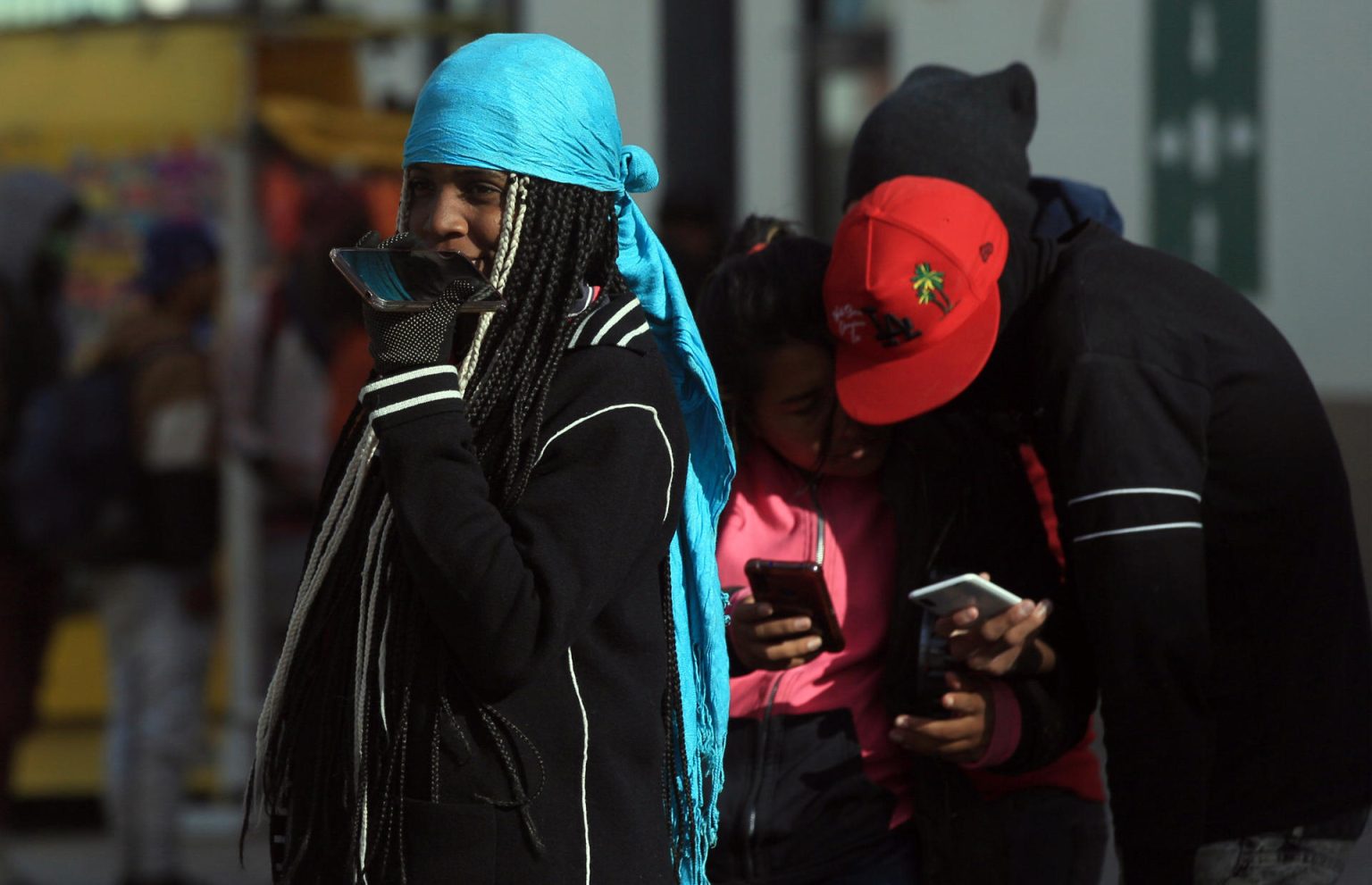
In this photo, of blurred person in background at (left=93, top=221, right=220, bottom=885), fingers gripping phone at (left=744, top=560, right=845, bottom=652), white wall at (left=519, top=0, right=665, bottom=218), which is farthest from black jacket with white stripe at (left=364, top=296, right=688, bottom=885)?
white wall at (left=519, top=0, right=665, bottom=218)

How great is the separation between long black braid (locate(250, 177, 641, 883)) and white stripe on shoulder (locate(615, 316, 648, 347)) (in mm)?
64

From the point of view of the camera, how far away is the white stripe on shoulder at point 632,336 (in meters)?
2.05

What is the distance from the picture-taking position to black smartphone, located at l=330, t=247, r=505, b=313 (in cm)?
193

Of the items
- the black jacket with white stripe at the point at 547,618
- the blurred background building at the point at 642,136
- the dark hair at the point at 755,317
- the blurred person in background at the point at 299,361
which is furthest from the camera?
the blurred background building at the point at 642,136

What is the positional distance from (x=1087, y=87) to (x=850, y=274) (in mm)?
5475

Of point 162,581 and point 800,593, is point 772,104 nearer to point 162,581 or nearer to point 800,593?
point 162,581

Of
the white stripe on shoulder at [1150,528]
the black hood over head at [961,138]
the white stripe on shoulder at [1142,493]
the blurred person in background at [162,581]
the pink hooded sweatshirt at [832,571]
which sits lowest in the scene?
the blurred person in background at [162,581]

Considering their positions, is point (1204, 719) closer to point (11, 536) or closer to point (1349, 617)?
point (1349, 617)

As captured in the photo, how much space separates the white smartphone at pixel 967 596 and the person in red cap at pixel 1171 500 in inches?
4.7

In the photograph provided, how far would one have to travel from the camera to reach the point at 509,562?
6.12ft

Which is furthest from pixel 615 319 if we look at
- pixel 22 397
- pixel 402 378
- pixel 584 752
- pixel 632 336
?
pixel 22 397

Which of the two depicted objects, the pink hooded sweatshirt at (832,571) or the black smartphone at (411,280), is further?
the pink hooded sweatshirt at (832,571)

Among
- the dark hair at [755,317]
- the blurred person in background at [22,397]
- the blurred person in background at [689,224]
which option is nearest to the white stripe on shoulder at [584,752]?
the dark hair at [755,317]

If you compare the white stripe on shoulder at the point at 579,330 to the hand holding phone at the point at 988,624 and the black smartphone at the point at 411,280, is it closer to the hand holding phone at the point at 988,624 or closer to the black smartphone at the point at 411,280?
the black smartphone at the point at 411,280
